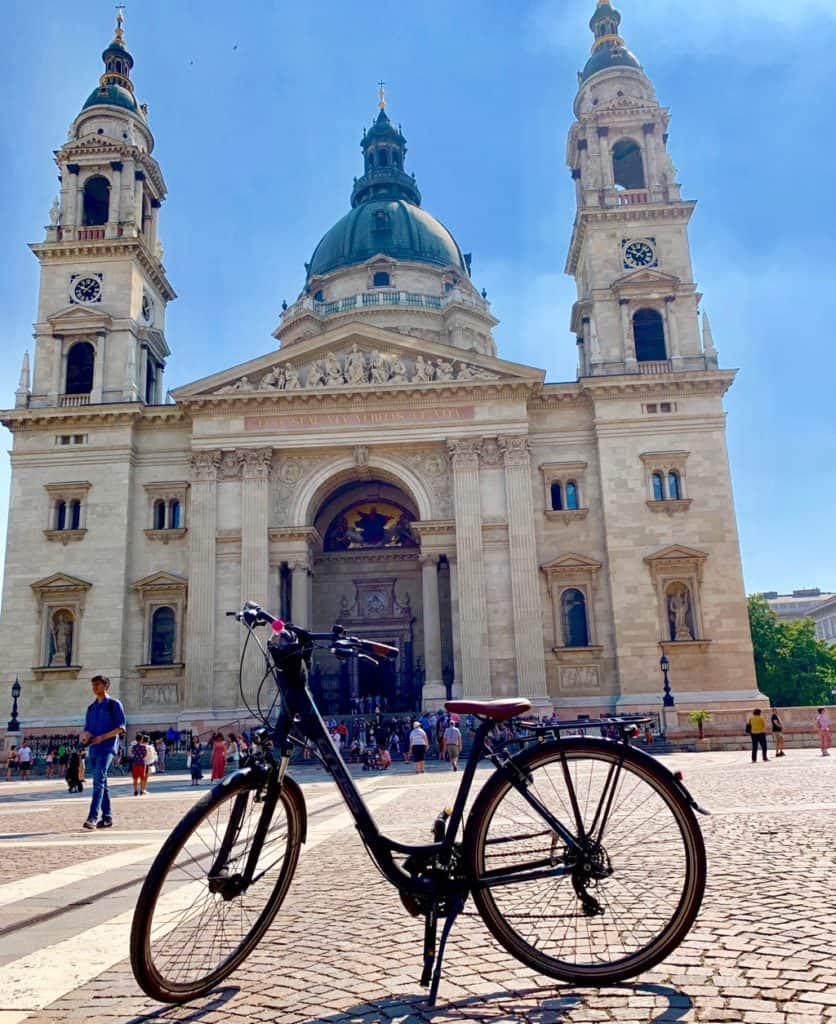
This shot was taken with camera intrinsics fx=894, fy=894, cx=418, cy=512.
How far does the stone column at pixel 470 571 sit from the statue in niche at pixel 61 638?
16.3 meters

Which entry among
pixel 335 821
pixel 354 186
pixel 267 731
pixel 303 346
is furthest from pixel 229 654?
pixel 354 186

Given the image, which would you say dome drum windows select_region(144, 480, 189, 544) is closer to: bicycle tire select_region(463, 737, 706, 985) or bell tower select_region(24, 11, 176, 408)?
bell tower select_region(24, 11, 176, 408)

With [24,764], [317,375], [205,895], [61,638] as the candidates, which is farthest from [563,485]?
[205,895]

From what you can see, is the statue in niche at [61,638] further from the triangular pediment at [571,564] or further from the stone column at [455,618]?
the triangular pediment at [571,564]

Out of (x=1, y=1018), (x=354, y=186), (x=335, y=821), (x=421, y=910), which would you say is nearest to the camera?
(x=1, y=1018)

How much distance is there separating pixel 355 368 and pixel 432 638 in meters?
12.0

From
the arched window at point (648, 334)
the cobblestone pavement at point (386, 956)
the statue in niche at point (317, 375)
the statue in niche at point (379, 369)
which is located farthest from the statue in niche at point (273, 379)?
the cobblestone pavement at point (386, 956)

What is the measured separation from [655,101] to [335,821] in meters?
41.7

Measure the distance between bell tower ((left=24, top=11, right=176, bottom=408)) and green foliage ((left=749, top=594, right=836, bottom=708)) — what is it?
40.5 meters

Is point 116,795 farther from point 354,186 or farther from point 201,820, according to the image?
point 354,186

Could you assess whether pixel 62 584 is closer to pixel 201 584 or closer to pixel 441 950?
pixel 201 584

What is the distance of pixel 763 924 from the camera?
4934mm


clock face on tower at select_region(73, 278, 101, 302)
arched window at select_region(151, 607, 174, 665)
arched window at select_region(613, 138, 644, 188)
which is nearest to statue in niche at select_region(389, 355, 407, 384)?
arched window at select_region(151, 607, 174, 665)

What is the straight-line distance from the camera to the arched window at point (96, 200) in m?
43.5
